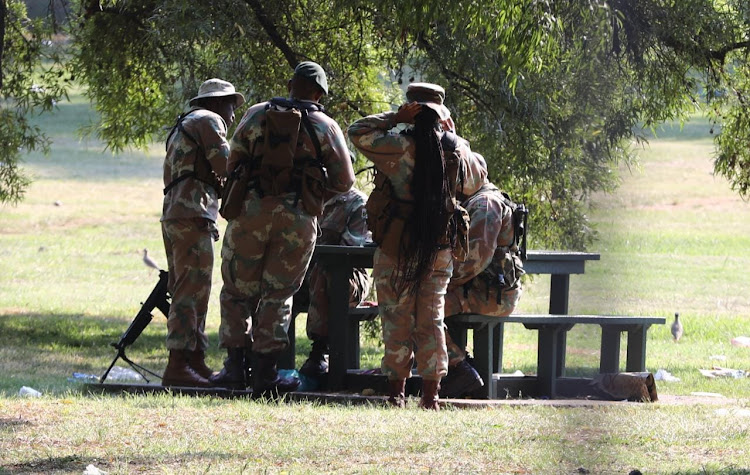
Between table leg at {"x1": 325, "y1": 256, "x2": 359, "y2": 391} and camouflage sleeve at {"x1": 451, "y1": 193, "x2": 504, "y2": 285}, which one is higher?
camouflage sleeve at {"x1": 451, "y1": 193, "x2": 504, "y2": 285}

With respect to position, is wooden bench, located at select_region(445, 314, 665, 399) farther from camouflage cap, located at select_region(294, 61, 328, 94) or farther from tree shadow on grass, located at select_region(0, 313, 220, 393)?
tree shadow on grass, located at select_region(0, 313, 220, 393)

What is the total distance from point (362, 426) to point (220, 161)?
86.5 inches

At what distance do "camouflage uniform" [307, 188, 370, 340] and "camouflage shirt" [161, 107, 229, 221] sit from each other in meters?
0.93

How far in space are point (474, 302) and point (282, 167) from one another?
1587 mm

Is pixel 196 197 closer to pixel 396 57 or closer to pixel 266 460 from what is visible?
pixel 266 460

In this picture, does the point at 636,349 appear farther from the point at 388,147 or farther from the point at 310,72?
the point at 310,72

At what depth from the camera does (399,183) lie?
284 inches

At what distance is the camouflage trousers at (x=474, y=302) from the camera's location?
788 centimetres

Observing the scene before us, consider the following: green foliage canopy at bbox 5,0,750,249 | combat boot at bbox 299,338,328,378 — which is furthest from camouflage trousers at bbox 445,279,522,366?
green foliage canopy at bbox 5,0,750,249

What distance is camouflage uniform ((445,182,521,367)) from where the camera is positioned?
774 cm

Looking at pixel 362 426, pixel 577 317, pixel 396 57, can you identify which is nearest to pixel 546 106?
pixel 396 57

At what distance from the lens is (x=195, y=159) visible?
7809 mm

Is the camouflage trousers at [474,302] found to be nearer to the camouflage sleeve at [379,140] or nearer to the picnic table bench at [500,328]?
the picnic table bench at [500,328]

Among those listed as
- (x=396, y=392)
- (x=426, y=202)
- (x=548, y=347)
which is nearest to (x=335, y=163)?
(x=426, y=202)
